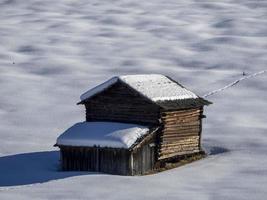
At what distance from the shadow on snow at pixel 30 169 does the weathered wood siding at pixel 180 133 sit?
397cm

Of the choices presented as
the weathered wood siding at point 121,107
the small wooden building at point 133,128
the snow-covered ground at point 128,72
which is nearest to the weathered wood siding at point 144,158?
the small wooden building at point 133,128

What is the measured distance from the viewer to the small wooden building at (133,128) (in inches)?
1154

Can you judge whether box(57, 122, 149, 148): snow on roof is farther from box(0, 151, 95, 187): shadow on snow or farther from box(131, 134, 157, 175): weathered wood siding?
box(0, 151, 95, 187): shadow on snow


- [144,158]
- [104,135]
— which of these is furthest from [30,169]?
[144,158]

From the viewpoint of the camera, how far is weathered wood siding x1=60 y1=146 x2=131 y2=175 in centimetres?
2922

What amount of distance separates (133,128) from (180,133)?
2.85m

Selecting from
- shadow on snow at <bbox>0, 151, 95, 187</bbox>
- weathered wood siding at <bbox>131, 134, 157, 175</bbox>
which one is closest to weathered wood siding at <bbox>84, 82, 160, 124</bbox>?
weathered wood siding at <bbox>131, 134, 157, 175</bbox>

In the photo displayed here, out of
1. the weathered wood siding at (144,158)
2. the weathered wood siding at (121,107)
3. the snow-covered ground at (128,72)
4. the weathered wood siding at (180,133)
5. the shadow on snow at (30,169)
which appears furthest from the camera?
the weathered wood siding at (180,133)

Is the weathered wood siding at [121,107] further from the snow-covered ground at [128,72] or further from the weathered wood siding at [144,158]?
the snow-covered ground at [128,72]

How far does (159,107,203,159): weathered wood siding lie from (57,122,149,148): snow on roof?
4.18 feet

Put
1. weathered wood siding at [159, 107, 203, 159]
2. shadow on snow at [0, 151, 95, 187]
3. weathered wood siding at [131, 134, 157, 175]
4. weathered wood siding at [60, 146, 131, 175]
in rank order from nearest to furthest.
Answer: shadow on snow at [0, 151, 95, 187] → weathered wood siding at [60, 146, 131, 175] → weathered wood siding at [131, 134, 157, 175] → weathered wood siding at [159, 107, 203, 159]

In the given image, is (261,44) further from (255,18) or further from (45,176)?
(45,176)

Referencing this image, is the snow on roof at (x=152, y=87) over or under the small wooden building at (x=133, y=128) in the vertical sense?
over

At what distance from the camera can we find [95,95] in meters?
31.6
